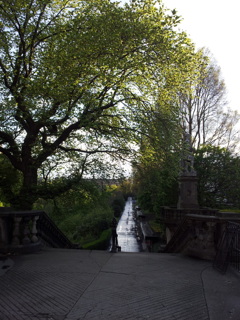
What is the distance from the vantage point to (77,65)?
1042 cm

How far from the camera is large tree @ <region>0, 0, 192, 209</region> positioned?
996cm

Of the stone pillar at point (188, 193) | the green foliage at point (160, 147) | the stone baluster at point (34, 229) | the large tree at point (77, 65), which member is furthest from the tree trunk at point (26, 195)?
the stone pillar at point (188, 193)

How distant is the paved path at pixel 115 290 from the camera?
3.97 metres

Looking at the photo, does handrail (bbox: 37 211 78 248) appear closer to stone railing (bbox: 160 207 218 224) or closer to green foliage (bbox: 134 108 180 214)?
green foliage (bbox: 134 108 180 214)

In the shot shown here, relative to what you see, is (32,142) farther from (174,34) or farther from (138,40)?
(174,34)

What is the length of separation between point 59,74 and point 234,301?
9.09m

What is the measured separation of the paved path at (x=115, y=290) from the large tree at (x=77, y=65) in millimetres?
5026

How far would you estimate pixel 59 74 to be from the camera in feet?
33.4

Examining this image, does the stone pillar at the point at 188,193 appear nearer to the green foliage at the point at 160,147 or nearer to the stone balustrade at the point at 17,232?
the green foliage at the point at 160,147

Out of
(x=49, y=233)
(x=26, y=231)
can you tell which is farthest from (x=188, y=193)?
(x=26, y=231)

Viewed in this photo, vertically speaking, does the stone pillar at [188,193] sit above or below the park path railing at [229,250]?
above

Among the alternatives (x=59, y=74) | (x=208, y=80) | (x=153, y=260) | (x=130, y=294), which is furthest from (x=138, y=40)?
(x=208, y=80)

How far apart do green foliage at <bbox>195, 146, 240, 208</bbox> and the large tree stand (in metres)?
11.6

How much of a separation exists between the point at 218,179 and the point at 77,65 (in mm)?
15755
